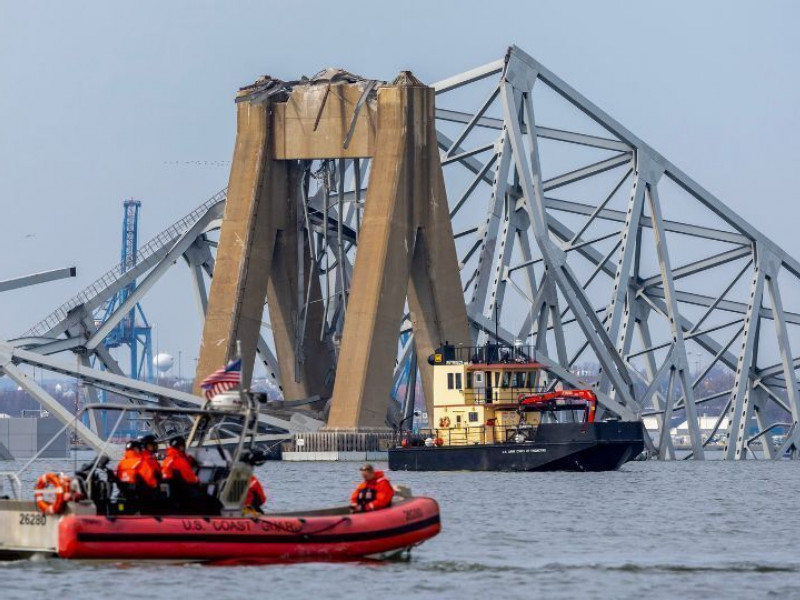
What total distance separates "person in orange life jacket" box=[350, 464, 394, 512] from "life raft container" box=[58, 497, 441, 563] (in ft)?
0.98

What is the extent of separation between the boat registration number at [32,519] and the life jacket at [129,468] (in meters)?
1.78

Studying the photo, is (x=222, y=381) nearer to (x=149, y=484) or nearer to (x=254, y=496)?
(x=254, y=496)

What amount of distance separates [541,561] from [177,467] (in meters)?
8.71

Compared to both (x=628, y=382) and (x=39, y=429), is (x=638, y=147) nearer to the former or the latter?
(x=628, y=382)

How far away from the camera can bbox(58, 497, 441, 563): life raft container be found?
46188mm

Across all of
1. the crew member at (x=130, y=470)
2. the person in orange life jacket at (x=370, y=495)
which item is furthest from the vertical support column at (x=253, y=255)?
the crew member at (x=130, y=470)

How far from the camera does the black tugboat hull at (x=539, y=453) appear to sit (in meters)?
93.8

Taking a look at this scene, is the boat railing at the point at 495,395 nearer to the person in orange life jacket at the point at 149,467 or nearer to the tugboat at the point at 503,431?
the tugboat at the point at 503,431

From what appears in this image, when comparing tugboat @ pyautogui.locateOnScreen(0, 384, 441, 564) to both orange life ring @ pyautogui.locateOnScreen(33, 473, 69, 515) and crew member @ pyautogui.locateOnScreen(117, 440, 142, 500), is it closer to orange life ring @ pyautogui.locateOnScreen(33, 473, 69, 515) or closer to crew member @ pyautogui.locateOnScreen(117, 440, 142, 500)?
orange life ring @ pyautogui.locateOnScreen(33, 473, 69, 515)

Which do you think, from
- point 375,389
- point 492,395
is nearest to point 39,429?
point 375,389

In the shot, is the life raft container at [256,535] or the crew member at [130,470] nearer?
the life raft container at [256,535]

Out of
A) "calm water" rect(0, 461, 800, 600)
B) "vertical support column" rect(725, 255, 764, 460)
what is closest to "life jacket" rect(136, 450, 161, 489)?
"calm water" rect(0, 461, 800, 600)

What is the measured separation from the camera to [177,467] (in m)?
47.8

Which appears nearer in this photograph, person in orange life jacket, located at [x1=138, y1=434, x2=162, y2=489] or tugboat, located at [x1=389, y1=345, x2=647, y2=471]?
person in orange life jacket, located at [x1=138, y1=434, x2=162, y2=489]
